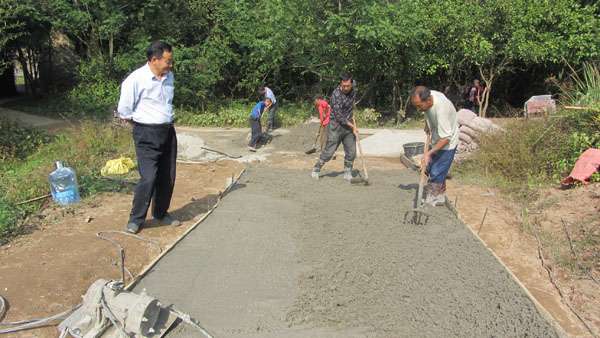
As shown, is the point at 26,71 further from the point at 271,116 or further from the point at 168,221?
the point at 168,221

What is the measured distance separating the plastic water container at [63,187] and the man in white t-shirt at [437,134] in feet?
11.8

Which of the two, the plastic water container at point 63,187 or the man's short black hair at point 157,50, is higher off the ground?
the man's short black hair at point 157,50

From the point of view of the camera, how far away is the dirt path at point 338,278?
2.79m

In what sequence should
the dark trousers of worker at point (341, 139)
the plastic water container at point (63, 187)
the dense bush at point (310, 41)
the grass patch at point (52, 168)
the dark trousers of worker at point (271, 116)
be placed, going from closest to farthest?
the grass patch at point (52, 168)
the plastic water container at point (63, 187)
the dark trousers of worker at point (341, 139)
the dark trousers of worker at point (271, 116)
the dense bush at point (310, 41)

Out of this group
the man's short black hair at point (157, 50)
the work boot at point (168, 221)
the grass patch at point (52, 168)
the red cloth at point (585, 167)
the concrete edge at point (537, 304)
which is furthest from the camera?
the red cloth at point (585, 167)

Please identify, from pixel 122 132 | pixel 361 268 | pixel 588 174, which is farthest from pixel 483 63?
pixel 361 268

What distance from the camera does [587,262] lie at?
12.2ft

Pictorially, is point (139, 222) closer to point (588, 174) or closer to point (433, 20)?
point (588, 174)

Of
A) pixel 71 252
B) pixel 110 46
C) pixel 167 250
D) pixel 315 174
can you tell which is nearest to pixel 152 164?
pixel 167 250

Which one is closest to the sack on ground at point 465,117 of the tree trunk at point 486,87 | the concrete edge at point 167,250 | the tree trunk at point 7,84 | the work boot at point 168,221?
the concrete edge at point 167,250

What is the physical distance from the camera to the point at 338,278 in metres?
3.30

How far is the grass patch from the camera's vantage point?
15.0 ft

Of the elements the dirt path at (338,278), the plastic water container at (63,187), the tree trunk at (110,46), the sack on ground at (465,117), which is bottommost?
the dirt path at (338,278)

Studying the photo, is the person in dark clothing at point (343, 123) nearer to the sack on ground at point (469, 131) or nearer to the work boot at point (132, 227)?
the sack on ground at point (469, 131)
